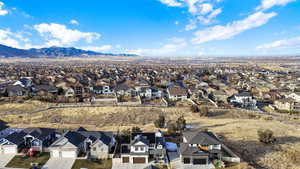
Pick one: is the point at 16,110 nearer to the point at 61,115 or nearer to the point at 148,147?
the point at 61,115

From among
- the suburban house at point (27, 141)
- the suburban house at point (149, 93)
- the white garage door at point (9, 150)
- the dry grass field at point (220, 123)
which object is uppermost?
the suburban house at point (149, 93)

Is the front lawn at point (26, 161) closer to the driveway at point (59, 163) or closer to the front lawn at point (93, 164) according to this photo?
the driveway at point (59, 163)

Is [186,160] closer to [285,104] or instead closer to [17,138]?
[17,138]

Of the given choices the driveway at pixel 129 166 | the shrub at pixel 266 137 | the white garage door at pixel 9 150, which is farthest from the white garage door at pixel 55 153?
the shrub at pixel 266 137

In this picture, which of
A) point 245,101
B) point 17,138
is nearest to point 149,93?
point 245,101

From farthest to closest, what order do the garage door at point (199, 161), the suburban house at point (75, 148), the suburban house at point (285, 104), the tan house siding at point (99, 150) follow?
the suburban house at point (285, 104) → the tan house siding at point (99, 150) → the suburban house at point (75, 148) → the garage door at point (199, 161)

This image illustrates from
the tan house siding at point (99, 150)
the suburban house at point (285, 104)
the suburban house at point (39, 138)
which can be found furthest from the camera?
the suburban house at point (285, 104)
